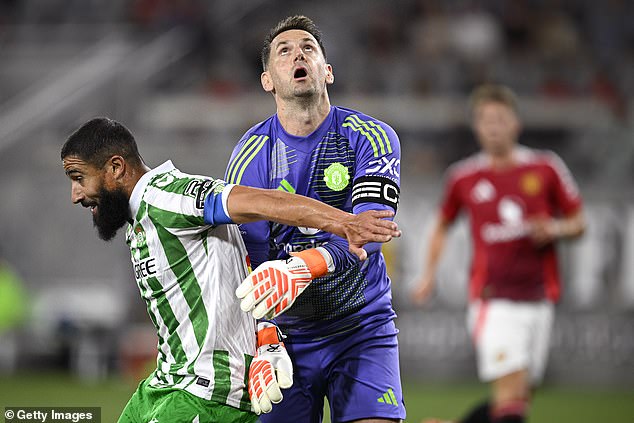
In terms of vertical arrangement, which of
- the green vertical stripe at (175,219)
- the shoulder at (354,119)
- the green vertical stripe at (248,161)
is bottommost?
the green vertical stripe at (175,219)

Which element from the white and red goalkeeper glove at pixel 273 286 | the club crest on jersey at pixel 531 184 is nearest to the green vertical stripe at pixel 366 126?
the white and red goalkeeper glove at pixel 273 286

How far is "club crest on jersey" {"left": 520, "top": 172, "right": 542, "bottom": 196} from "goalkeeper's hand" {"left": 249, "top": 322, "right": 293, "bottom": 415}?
440 centimetres

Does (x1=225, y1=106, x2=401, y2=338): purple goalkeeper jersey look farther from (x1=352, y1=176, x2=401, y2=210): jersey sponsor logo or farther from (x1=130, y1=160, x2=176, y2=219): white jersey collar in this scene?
(x1=130, y1=160, x2=176, y2=219): white jersey collar

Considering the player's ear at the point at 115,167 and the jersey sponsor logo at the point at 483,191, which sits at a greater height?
the jersey sponsor logo at the point at 483,191

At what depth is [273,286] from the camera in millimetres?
4469

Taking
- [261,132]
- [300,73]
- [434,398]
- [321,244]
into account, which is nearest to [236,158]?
[261,132]

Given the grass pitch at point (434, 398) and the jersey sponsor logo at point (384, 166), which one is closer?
the jersey sponsor logo at point (384, 166)

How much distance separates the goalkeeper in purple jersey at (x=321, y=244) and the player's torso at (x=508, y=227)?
11.6 feet

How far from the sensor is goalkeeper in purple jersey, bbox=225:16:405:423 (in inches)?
209

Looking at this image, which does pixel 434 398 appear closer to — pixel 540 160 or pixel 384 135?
pixel 540 160

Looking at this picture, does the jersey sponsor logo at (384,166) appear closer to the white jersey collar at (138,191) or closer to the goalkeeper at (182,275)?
the goalkeeper at (182,275)

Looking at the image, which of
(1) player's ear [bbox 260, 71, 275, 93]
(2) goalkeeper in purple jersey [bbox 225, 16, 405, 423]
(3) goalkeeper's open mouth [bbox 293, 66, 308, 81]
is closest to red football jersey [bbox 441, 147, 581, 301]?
(2) goalkeeper in purple jersey [bbox 225, 16, 405, 423]

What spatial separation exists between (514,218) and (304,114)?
4018mm

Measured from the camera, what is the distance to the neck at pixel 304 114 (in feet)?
17.9
